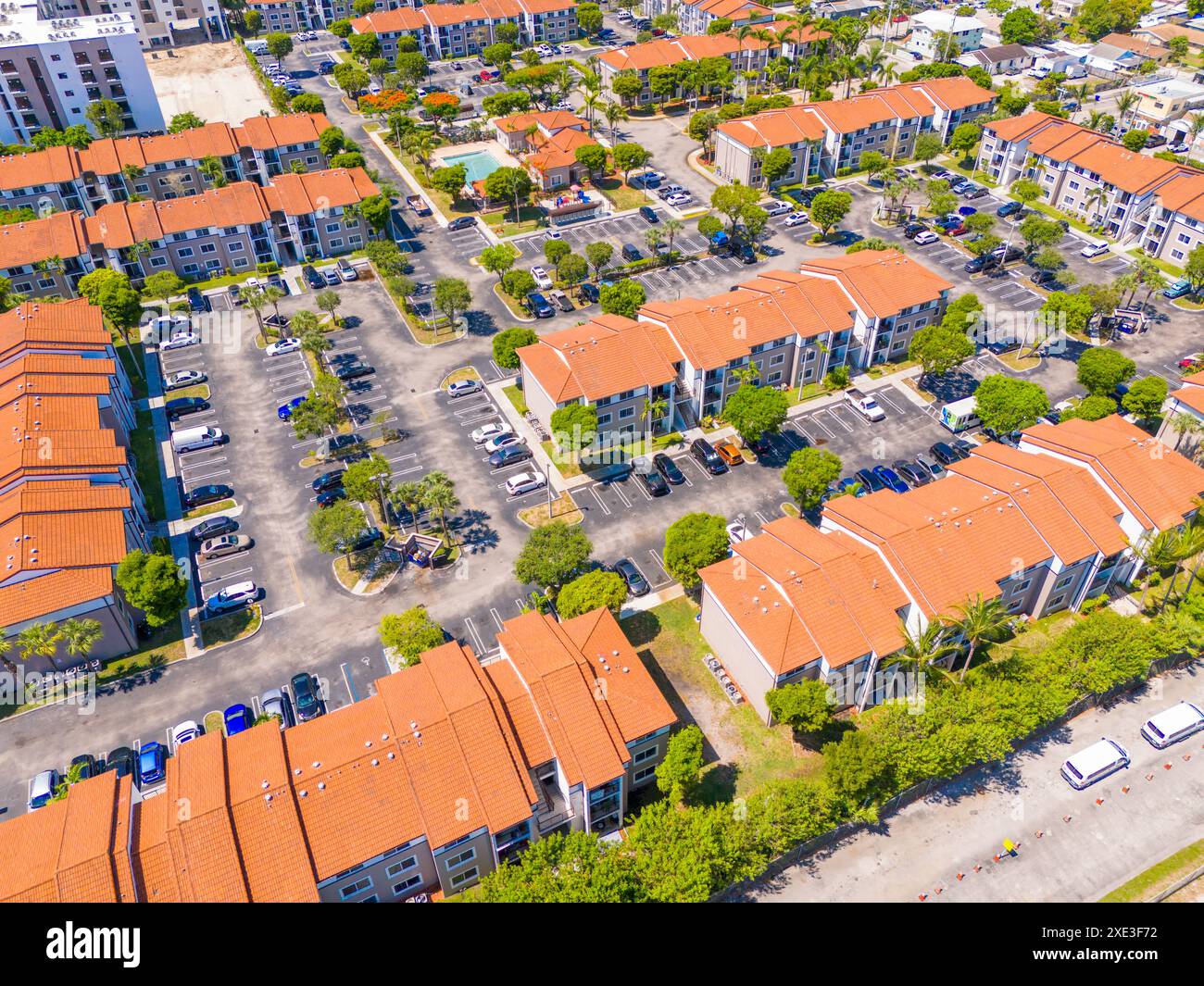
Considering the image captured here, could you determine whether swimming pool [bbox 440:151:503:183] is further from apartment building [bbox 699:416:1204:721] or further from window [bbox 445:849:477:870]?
window [bbox 445:849:477:870]

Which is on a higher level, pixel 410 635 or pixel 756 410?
pixel 756 410

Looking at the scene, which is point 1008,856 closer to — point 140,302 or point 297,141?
point 140,302

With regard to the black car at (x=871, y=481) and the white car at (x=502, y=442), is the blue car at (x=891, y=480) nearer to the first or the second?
the black car at (x=871, y=481)

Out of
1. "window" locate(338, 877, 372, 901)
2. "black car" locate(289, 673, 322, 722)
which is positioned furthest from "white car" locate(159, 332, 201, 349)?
"window" locate(338, 877, 372, 901)

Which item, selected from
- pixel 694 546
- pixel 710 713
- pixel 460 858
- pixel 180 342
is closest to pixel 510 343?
pixel 694 546

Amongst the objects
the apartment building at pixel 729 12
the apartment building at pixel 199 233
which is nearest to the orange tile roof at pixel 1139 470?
the apartment building at pixel 199 233

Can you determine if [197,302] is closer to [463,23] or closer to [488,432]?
[488,432]
